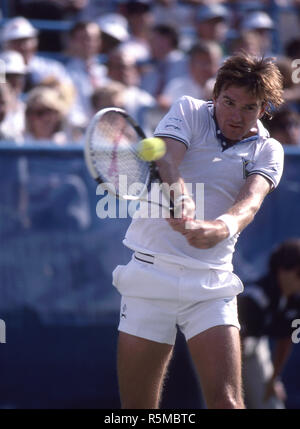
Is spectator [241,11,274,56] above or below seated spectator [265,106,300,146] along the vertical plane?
above

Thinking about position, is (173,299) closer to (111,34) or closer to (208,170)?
(208,170)

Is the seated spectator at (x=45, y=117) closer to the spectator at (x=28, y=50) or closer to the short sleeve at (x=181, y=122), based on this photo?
the spectator at (x=28, y=50)

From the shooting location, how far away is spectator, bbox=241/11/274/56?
29.0 feet

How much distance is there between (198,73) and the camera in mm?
7457

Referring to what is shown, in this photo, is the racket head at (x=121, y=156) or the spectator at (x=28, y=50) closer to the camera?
the racket head at (x=121, y=156)

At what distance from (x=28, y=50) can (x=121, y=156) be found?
3.75 m

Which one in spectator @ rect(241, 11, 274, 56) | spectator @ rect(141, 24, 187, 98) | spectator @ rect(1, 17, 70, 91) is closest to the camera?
spectator @ rect(1, 17, 70, 91)

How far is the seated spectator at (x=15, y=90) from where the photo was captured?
6242mm

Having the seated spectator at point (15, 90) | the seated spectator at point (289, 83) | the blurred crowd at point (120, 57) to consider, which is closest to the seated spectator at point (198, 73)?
the blurred crowd at point (120, 57)

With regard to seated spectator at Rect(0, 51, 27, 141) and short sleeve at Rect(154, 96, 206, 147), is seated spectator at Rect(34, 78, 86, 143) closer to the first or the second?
Result: seated spectator at Rect(0, 51, 27, 141)

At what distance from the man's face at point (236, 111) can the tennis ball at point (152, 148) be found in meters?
0.39

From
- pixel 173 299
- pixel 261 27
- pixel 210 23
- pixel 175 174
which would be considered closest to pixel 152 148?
pixel 175 174

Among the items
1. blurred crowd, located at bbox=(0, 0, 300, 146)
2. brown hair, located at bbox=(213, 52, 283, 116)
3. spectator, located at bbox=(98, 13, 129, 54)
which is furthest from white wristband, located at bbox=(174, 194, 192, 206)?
spectator, located at bbox=(98, 13, 129, 54)

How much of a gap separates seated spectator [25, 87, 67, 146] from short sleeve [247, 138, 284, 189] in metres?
2.42
